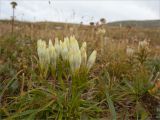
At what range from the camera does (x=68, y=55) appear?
4078 millimetres

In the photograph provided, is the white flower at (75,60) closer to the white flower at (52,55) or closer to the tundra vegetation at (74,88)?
the tundra vegetation at (74,88)

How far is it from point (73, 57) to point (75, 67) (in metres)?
0.10

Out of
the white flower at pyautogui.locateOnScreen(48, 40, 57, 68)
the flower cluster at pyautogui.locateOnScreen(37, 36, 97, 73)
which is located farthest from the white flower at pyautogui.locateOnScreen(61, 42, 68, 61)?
the white flower at pyautogui.locateOnScreen(48, 40, 57, 68)

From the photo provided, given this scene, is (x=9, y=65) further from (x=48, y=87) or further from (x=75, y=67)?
(x=75, y=67)

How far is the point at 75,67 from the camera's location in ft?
13.1

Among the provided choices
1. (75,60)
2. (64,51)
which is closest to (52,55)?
(64,51)

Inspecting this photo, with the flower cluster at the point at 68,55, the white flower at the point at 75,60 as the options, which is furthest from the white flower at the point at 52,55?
the white flower at the point at 75,60

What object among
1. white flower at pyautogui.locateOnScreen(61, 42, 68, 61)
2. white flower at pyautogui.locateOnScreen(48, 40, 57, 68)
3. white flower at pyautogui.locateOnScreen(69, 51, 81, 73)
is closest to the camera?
white flower at pyautogui.locateOnScreen(69, 51, 81, 73)

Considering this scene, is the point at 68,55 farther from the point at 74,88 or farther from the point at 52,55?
the point at 74,88

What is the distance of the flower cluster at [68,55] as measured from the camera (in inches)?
157

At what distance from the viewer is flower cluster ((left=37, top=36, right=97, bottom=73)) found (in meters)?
3.98

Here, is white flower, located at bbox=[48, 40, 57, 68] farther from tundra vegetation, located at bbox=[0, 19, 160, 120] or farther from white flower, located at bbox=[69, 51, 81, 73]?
white flower, located at bbox=[69, 51, 81, 73]

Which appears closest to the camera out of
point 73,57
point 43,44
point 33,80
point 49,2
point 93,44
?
point 73,57

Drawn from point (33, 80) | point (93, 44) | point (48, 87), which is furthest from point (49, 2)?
point (48, 87)
